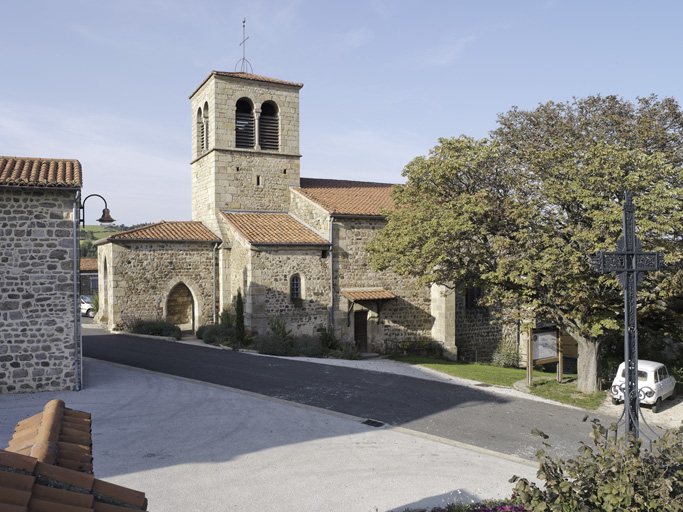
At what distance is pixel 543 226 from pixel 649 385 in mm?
4539

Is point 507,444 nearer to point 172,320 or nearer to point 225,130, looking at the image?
point 172,320

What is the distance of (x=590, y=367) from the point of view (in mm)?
14172

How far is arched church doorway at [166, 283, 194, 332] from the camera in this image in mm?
22031

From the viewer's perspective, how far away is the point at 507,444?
31.1 ft

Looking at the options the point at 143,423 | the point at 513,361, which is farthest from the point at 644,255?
the point at 513,361

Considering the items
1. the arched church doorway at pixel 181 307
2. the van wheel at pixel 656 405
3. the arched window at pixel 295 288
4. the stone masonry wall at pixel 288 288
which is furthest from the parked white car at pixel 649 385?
the arched church doorway at pixel 181 307

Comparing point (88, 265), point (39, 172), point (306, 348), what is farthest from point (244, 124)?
point (88, 265)

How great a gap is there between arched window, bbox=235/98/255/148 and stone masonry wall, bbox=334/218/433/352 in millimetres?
6363

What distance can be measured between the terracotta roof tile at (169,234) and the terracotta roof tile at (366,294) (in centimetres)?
612

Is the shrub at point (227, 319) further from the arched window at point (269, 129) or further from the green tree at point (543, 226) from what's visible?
the arched window at point (269, 129)

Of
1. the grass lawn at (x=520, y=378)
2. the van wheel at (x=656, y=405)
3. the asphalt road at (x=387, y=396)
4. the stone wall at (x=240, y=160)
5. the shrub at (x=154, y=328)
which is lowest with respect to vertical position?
the grass lawn at (x=520, y=378)

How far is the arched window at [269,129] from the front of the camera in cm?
2359

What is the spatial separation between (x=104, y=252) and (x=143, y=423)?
14.8 metres

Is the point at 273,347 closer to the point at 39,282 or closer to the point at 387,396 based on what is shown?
the point at 387,396
